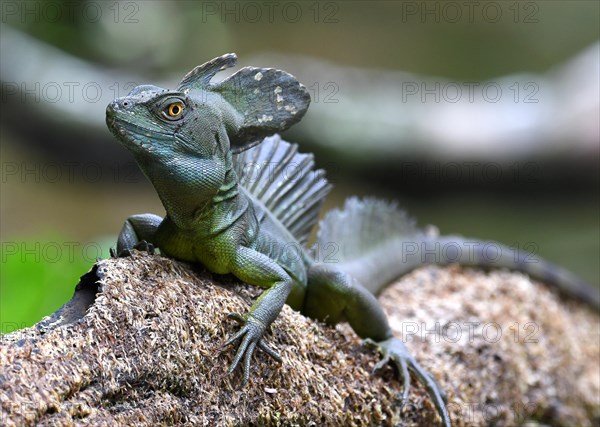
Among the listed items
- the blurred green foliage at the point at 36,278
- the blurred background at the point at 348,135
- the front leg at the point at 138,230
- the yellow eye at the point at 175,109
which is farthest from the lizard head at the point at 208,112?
the blurred background at the point at 348,135

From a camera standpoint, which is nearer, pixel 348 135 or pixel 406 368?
pixel 406 368

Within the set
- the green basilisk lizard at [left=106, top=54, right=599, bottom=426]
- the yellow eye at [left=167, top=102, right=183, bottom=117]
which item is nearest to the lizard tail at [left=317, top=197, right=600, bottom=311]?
the green basilisk lizard at [left=106, top=54, right=599, bottom=426]

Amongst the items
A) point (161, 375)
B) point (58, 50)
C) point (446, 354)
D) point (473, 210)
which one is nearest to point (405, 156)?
point (473, 210)

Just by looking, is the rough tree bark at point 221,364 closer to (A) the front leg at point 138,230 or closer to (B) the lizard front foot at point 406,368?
(B) the lizard front foot at point 406,368

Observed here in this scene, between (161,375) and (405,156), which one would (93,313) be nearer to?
(161,375)

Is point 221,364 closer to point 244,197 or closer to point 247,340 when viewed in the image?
point 247,340

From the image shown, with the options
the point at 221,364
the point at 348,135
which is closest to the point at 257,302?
the point at 221,364

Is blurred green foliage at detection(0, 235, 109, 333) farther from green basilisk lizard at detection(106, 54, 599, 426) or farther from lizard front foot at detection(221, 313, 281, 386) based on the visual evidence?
lizard front foot at detection(221, 313, 281, 386)
